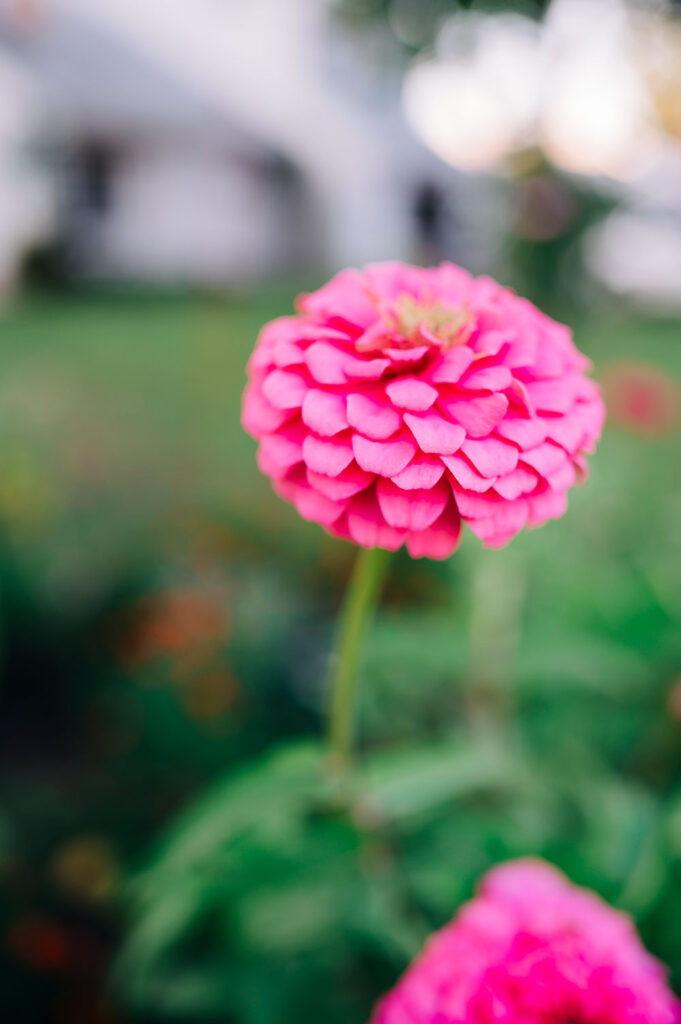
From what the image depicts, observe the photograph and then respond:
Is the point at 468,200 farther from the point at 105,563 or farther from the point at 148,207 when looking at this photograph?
the point at 105,563

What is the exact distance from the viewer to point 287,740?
2.00 meters

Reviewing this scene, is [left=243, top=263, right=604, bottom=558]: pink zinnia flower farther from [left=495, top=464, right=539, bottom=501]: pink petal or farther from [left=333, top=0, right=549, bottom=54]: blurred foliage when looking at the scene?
[left=333, top=0, right=549, bottom=54]: blurred foliage

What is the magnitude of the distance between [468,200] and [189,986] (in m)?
9.78

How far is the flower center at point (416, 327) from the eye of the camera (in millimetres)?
735

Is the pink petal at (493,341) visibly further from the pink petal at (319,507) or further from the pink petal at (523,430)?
the pink petal at (319,507)

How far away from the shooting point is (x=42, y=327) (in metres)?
7.23

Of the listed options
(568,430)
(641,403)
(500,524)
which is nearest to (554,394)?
(568,430)

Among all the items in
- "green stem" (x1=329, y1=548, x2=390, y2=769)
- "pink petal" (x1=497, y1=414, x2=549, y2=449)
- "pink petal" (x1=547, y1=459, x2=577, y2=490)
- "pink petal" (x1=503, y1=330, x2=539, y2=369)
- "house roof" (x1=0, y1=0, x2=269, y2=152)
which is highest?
"house roof" (x1=0, y1=0, x2=269, y2=152)

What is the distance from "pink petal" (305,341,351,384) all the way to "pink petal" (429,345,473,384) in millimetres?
86

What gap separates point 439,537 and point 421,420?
120 millimetres

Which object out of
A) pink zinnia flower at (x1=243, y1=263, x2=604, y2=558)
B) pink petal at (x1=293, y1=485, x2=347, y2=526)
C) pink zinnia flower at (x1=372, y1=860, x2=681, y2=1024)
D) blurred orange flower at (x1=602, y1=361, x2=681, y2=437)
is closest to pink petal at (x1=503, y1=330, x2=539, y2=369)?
pink zinnia flower at (x1=243, y1=263, x2=604, y2=558)

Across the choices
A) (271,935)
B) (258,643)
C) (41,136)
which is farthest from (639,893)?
(41,136)

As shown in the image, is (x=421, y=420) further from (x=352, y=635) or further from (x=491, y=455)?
(x=352, y=635)

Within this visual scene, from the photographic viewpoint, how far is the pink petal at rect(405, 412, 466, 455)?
26.1 inches
